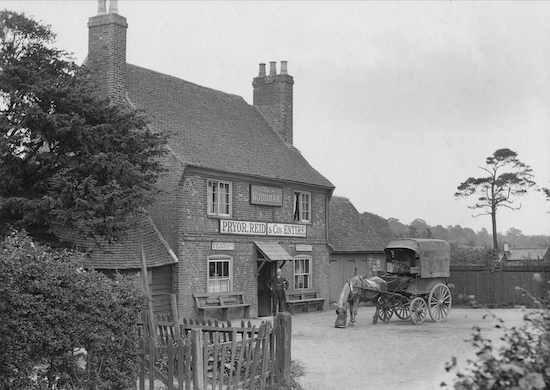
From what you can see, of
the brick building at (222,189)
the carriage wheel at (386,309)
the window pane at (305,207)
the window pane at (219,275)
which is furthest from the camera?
the window pane at (305,207)

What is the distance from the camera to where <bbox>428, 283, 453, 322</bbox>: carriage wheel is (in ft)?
79.3

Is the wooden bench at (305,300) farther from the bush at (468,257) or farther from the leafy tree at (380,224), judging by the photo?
the leafy tree at (380,224)

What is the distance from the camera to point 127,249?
2205cm

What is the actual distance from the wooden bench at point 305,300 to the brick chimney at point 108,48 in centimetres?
1068

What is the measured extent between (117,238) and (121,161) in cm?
222

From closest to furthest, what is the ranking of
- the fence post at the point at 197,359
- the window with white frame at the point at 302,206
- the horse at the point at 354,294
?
1. the fence post at the point at 197,359
2. the horse at the point at 354,294
3. the window with white frame at the point at 302,206

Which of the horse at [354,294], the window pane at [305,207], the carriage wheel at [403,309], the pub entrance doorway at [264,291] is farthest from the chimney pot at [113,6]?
the carriage wheel at [403,309]

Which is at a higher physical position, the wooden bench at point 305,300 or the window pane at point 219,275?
the window pane at point 219,275

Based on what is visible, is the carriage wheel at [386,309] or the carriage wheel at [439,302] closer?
the carriage wheel at [386,309]

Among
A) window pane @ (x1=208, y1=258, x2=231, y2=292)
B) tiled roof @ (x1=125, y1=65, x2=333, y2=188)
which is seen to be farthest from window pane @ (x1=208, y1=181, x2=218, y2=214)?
window pane @ (x1=208, y1=258, x2=231, y2=292)

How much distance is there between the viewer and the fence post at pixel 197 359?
990 cm

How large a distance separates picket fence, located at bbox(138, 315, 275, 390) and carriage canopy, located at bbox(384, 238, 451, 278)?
41.0 feet

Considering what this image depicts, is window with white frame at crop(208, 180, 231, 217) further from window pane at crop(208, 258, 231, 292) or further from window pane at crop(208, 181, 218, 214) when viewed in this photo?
window pane at crop(208, 258, 231, 292)

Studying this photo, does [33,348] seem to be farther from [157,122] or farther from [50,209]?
[157,122]
